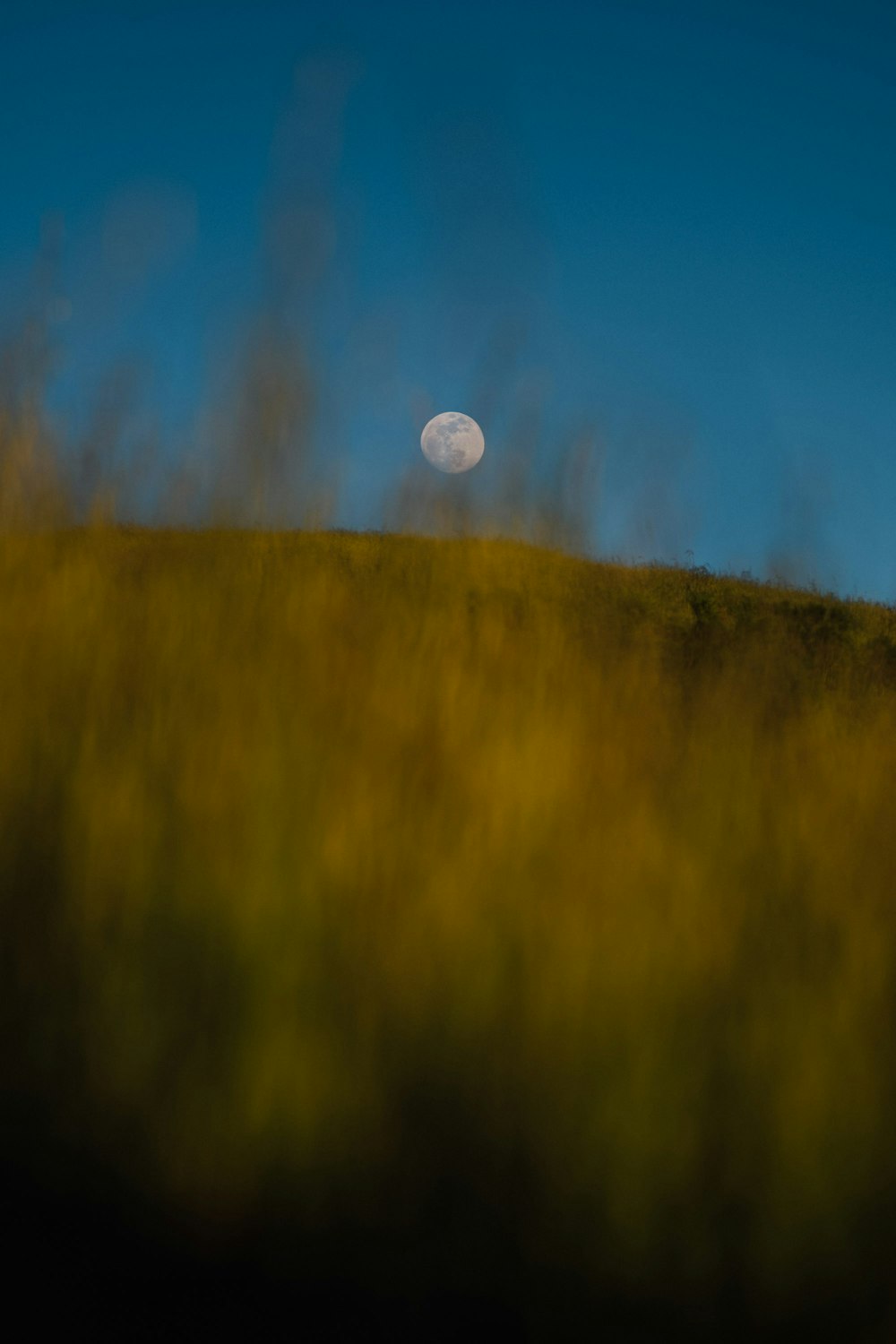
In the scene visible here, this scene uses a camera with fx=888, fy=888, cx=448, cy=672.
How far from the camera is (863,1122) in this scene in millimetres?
1137

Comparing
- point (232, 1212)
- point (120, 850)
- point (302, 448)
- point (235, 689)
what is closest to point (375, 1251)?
point (232, 1212)

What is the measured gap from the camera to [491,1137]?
1.05m

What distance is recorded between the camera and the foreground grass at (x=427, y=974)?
0.99 meters

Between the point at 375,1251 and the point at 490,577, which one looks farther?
the point at 490,577

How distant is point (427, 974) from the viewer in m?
1.18

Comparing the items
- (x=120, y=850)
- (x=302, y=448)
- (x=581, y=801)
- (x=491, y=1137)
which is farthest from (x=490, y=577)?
(x=491, y=1137)

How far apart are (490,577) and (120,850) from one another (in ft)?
3.60

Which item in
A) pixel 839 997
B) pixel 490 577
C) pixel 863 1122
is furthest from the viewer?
pixel 490 577

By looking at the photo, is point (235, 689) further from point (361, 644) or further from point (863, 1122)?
point (863, 1122)

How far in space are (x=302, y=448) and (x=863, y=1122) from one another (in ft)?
5.61

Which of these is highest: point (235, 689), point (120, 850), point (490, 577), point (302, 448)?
point (302, 448)

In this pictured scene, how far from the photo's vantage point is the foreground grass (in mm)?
989

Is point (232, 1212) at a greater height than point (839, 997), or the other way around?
point (839, 997)

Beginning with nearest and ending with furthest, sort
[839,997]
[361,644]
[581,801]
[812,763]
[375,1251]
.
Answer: [375,1251] → [839,997] → [581,801] → [361,644] → [812,763]
